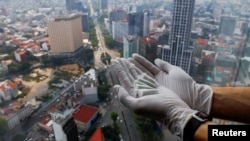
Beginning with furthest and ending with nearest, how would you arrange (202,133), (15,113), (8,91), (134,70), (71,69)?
(71,69)
(8,91)
(15,113)
(134,70)
(202,133)

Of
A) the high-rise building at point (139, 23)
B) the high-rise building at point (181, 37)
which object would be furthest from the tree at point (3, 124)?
the high-rise building at point (139, 23)

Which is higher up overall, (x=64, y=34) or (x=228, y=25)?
(x=228, y=25)

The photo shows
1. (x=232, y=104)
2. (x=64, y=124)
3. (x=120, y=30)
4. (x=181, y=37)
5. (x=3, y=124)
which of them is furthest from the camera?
(x=120, y=30)

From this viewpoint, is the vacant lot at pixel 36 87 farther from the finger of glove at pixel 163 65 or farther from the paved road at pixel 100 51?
the finger of glove at pixel 163 65

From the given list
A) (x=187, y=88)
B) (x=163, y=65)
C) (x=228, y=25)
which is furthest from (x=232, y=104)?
(x=228, y=25)

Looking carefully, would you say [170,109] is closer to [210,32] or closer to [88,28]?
[210,32]

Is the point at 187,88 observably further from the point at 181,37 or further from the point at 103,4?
the point at 103,4
